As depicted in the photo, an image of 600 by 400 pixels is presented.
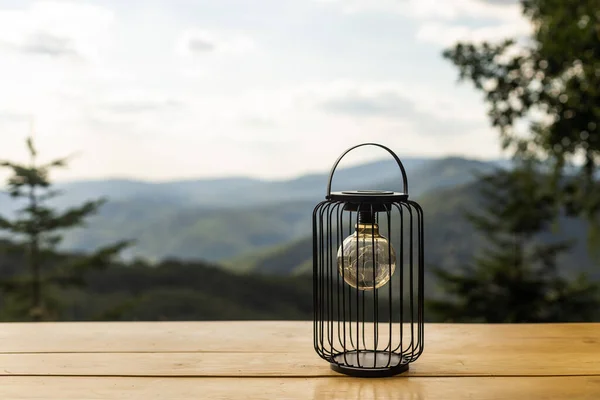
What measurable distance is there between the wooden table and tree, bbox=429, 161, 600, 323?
144 inches

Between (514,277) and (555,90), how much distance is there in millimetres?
2114

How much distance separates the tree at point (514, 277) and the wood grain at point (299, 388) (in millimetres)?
3973

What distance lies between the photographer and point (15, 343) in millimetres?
1456

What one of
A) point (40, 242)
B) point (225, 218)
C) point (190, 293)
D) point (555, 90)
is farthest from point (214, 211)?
point (555, 90)

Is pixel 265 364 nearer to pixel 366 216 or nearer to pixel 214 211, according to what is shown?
pixel 366 216

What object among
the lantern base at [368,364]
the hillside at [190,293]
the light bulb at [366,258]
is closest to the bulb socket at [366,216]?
the light bulb at [366,258]

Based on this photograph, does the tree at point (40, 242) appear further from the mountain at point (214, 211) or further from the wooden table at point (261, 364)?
the wooden table at point (261, 364)

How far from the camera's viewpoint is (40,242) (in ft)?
16.1

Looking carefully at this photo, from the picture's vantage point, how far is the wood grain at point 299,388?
41.7 inches

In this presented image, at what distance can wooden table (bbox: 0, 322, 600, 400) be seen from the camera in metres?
1.09

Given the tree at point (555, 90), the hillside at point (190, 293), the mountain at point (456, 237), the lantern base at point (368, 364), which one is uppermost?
the tree at point (555, 90)

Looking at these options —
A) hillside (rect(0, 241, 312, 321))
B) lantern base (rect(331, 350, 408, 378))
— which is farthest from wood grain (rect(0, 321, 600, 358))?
hillside (rect(0, 241, 312, 321))

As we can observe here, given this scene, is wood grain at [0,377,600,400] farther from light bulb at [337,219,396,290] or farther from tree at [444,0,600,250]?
tree at [444,0,600,250]

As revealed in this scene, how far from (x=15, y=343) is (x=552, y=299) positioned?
4.60 metres
